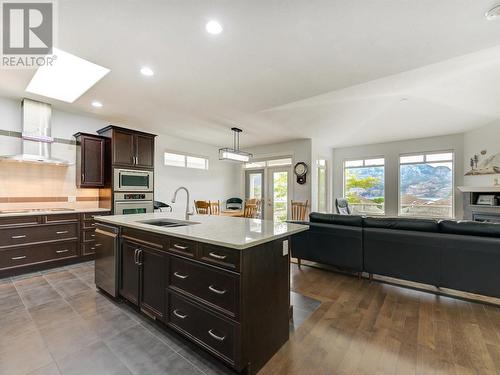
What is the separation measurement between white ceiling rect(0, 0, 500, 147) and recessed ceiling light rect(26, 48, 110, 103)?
13 cm

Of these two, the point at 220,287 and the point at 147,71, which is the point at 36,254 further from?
the point at 220,287

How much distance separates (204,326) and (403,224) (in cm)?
257

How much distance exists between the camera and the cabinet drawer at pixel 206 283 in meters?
1.48

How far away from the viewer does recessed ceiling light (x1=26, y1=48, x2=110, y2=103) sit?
256 cm

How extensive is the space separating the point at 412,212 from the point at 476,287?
15.3 feet

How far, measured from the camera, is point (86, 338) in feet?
6.22

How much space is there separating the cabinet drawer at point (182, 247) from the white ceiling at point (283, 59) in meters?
1.80

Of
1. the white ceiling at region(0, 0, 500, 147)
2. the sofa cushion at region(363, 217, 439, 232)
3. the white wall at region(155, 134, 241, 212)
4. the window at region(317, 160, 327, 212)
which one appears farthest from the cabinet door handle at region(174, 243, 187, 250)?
the window at region(317, 160, 327, 212)

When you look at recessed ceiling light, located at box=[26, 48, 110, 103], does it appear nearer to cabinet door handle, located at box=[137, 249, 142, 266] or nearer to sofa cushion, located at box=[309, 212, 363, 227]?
cabinet door handle, located at box=[137, 249, 142, 266]

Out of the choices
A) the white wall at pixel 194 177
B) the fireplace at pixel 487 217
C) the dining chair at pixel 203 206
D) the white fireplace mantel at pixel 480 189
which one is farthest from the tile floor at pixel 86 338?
the white fireplace mantel at pixel 480 189

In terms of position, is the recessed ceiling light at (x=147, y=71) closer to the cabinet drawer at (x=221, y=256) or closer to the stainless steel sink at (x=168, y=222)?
the stainless steel sink at (x=168, y=222)

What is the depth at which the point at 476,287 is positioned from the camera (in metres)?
2.36

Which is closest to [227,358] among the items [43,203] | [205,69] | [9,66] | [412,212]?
[205,69]

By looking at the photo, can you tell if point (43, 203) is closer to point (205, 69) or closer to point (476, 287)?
point (205, 69)
